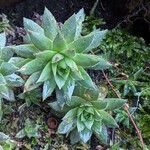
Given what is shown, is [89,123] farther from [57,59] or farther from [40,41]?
[40,41]

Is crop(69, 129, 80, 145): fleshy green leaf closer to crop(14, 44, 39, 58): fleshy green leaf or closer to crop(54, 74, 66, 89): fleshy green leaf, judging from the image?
crop(54, 74, 66, 89): fleshy green leaf

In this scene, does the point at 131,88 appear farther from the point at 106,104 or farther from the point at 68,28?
the point at 68,28

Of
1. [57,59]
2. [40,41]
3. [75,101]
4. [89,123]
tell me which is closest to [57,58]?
[57,59]

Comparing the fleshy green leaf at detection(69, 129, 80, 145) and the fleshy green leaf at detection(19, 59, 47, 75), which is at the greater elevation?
the fleshy green leaf at detection(19, 59, 47, 75)

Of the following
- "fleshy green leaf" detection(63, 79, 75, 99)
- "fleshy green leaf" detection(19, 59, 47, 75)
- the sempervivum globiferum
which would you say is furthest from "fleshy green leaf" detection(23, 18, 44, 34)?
"fleshy green leaf" detection(63, 79, 75, 99)

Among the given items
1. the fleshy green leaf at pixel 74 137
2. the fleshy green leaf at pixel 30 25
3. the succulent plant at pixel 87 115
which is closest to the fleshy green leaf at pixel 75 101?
the succulent plant at pixel 87 115

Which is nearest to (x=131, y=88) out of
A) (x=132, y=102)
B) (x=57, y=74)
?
(x=132, y=102)
